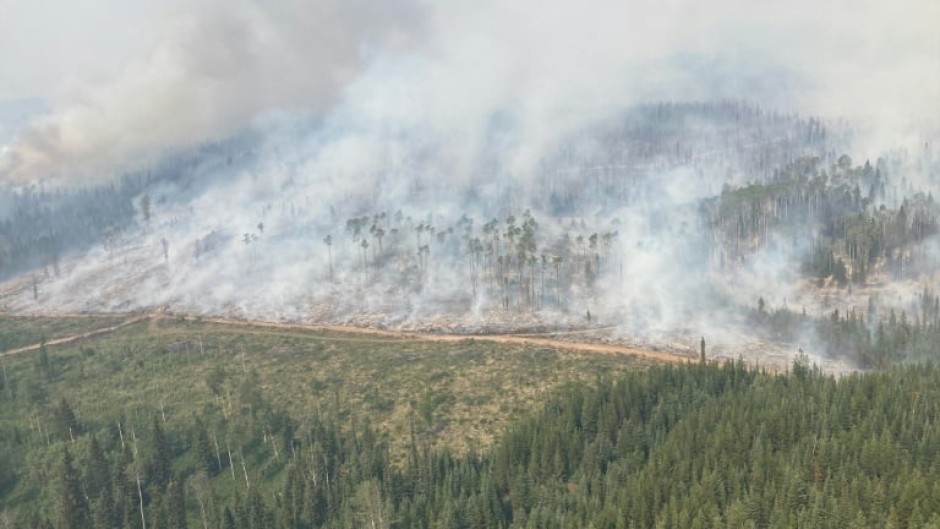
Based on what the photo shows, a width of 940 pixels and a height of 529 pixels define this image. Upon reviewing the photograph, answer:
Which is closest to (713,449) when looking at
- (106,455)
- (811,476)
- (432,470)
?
(811,476)

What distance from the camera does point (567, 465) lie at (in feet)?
539

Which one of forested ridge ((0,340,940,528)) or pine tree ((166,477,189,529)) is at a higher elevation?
forested ridge ((0,340,940,528))

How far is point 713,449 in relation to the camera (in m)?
145

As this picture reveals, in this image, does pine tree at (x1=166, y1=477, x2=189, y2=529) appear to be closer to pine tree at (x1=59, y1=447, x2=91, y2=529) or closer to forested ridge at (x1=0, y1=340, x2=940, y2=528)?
forested ridge at (x1=0, y1=340, x2=940, y2=528)

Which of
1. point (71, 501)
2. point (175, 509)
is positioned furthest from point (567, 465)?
point (71, 501)

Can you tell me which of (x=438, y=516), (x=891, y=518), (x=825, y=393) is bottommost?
(x=438, y=516)

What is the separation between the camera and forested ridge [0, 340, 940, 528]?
128 metres

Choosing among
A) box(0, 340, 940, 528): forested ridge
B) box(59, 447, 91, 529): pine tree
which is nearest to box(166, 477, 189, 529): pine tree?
box(0, 340, 940, 528): forested ridge

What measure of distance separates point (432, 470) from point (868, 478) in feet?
284

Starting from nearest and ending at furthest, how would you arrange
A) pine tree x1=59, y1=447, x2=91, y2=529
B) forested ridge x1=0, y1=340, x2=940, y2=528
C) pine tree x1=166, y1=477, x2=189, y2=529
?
forested ridge x1=0, y1=340, x2=940, y2=528
pine tree x1=166, y1=477, x2=189, y2=529
pine tree x1=59, y1=447, x2=91, y2=529

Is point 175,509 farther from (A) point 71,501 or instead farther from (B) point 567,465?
(B) point 567,465

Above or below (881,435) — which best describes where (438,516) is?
below

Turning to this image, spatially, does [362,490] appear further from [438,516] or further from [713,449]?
[713,449]

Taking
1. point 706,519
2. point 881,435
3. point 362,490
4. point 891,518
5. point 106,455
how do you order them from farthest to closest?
point 106,455 → point 362,490 → point 881,435 → point 706,519 → point 891,518
